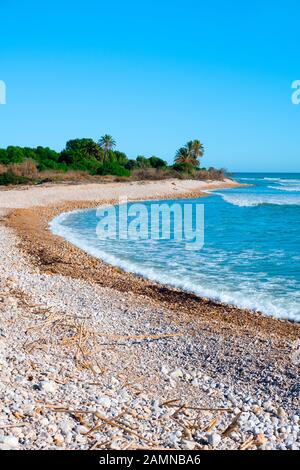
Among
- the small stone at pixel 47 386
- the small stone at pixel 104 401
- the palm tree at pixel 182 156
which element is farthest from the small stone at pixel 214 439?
the palm tree at pixel 182 156

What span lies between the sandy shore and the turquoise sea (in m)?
0.79

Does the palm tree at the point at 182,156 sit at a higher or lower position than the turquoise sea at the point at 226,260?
higher

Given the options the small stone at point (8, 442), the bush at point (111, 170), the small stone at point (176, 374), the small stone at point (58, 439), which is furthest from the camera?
the bush at point (111, 170)

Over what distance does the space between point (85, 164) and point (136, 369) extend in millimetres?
57456

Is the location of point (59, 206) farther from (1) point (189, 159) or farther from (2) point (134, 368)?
(1) point (189, 159)

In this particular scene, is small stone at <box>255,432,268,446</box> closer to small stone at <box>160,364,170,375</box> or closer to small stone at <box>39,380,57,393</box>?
small stone at <box>160,364,170,375</box>

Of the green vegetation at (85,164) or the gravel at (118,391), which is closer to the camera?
the gravel at (118,391)

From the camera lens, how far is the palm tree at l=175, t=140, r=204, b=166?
90.5 metres

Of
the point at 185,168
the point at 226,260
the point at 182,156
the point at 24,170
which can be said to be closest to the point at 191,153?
the point at 182,156

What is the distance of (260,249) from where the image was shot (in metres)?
14.2

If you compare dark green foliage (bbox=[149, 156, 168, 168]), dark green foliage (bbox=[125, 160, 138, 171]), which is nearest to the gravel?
dark green foliage (bbox=[125, 160, 138, 171])

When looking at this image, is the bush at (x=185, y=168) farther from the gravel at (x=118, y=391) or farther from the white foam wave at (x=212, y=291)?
the gravel at (x=118, y=391)

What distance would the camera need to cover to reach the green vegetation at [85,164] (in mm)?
45059
